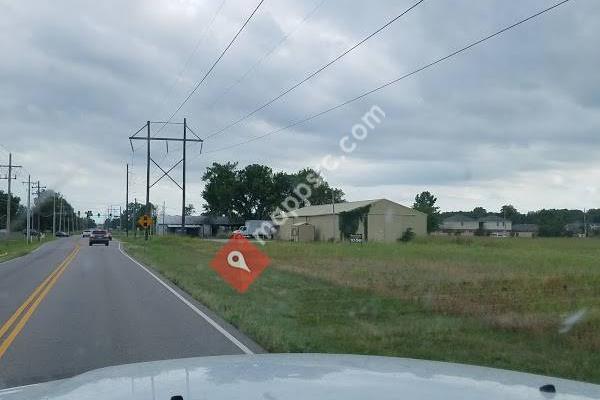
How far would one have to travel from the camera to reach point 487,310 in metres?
14.2

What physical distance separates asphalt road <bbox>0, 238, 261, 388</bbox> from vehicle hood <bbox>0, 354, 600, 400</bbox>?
389 centimetres

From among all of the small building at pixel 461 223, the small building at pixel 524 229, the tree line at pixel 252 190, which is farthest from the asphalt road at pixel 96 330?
the small building at pixel 461 223

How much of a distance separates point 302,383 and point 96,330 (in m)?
8.85

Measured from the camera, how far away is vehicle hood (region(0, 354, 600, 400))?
157 inches

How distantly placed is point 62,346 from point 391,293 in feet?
30.0

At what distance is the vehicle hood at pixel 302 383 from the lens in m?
3.98

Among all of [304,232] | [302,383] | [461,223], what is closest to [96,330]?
[302,383]

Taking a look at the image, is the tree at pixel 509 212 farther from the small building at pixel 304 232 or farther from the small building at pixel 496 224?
the small building at pixel 304 232

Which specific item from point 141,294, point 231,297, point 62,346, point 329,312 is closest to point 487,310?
point 329,312

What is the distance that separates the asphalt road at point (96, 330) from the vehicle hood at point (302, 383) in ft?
12.7

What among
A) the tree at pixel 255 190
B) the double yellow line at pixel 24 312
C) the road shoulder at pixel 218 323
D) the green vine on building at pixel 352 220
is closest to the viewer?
the road shoulder at pixel 218 323

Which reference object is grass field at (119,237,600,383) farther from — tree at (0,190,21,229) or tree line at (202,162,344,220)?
tree at (0,190,21,229)

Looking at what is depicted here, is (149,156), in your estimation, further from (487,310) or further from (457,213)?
(457,213)

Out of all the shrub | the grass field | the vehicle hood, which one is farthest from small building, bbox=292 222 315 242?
the vehicle hood
